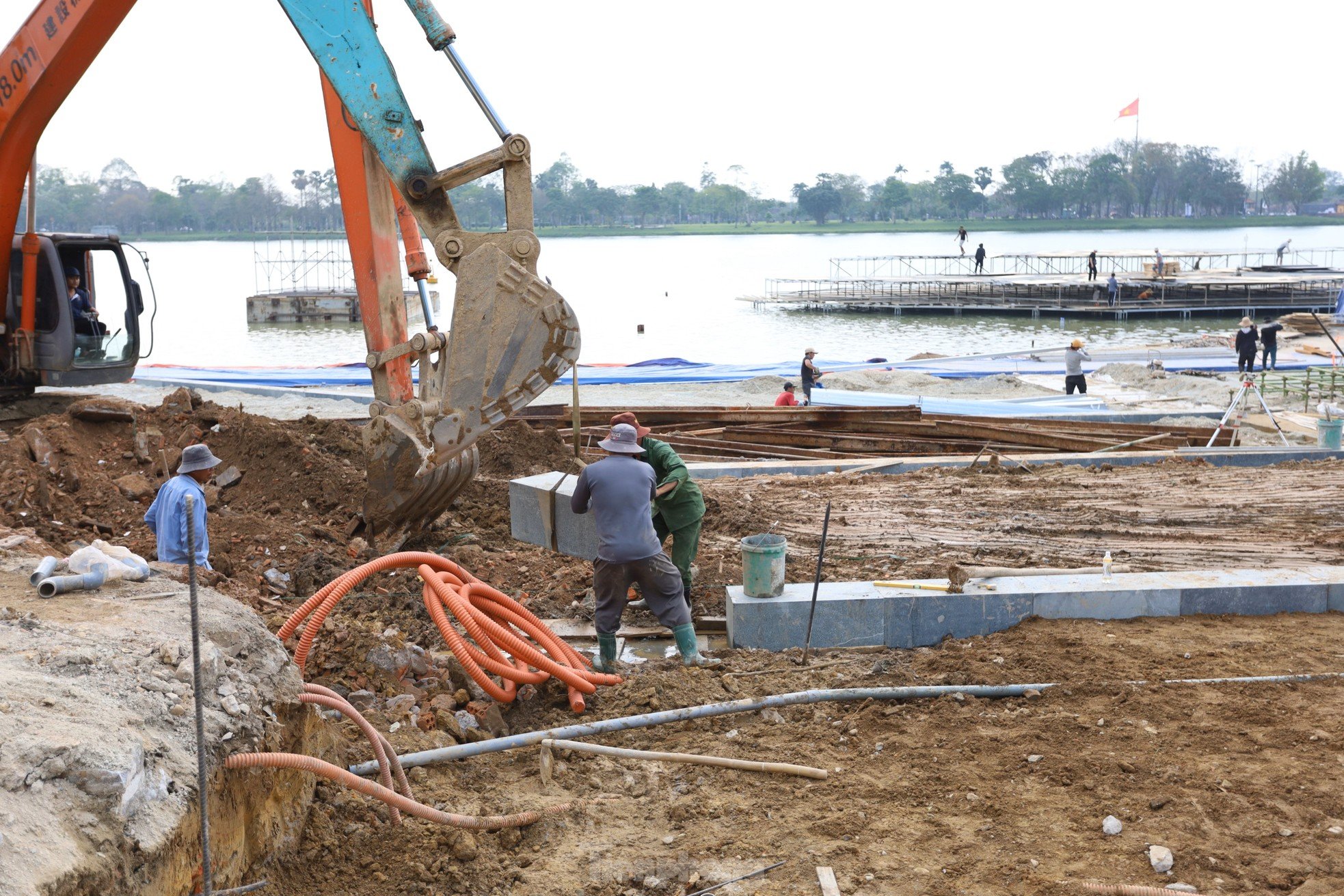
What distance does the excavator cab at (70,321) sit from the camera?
11.5 metres

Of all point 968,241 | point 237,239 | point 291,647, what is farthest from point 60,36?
point 237,239

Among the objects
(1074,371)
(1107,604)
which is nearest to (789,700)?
(1107,604)

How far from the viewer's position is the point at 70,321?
1177 centimetres

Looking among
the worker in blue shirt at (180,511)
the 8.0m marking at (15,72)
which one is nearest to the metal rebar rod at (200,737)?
the worker in blue shirt at (180,511)

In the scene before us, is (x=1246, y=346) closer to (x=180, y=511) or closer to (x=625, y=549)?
(x=625, y=549)

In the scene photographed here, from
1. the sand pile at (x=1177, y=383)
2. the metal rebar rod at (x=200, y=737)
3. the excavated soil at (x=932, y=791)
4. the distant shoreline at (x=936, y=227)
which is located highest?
the distant shoreline at (x=936, y=227)

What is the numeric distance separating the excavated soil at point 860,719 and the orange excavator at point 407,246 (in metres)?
1.33

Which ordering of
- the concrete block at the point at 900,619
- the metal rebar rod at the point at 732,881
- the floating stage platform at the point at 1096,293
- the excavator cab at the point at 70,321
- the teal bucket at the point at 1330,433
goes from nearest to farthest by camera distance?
the metal rebar rod at the point at 732,881
the concrete block at the point at 900,619
the excavator cab at the point at 70,321
the teal bucket at the point at 1330,433
the floating stage platform at the point at 1096,293

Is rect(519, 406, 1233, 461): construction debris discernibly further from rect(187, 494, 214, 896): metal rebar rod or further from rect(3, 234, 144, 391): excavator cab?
rect(187, 494, 214, 896): metal rebar rod

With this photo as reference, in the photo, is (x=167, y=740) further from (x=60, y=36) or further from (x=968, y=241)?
(x=968, y=241)

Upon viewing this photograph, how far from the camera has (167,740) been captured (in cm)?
406

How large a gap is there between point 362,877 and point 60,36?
8.02 metres

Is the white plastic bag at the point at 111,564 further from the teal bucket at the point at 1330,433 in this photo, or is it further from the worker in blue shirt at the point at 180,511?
the teal bucket at the point at 1330,433

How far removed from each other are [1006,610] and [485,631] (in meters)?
3.54
